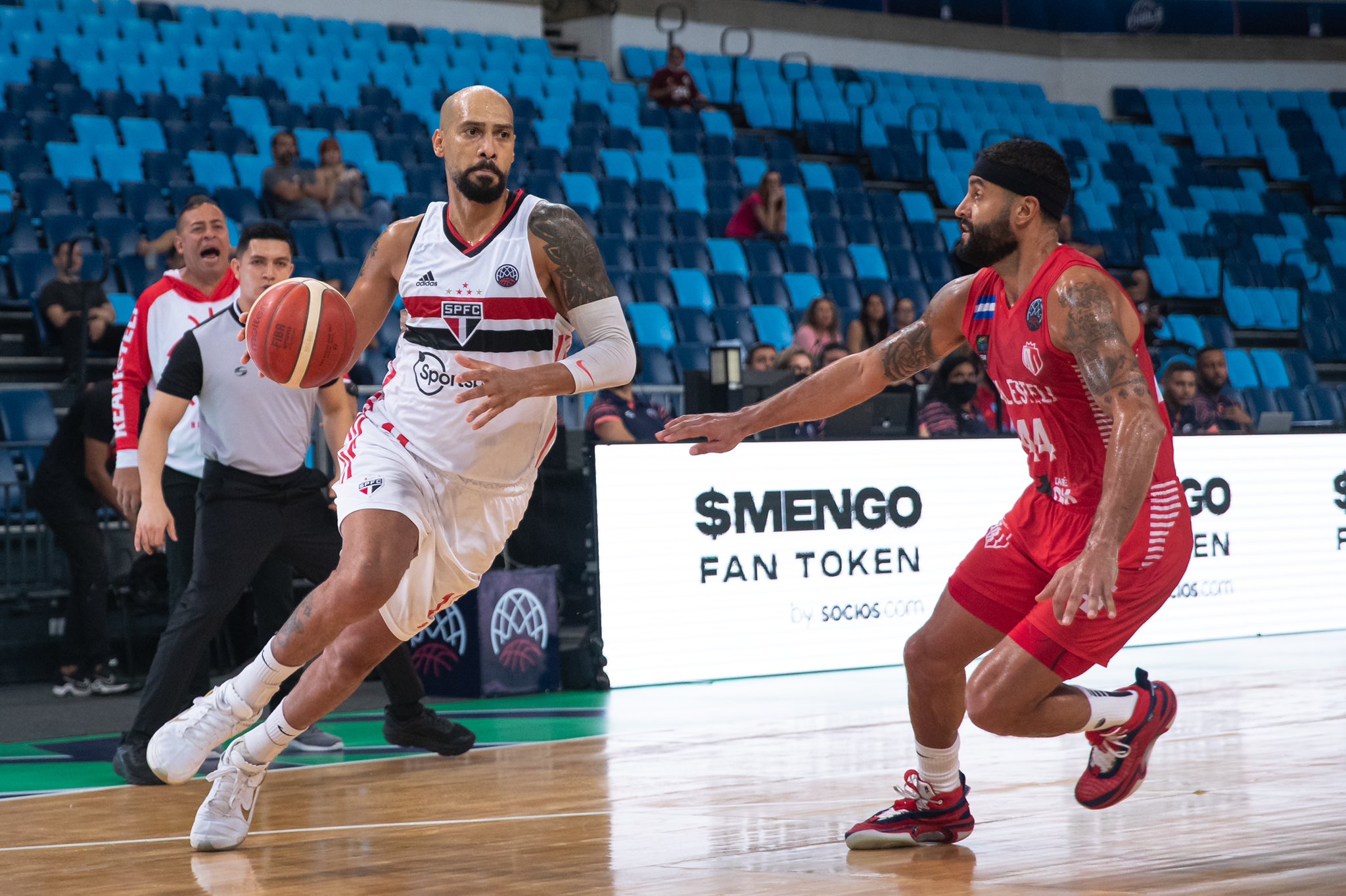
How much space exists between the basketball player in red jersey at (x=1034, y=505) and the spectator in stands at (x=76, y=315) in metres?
6.69

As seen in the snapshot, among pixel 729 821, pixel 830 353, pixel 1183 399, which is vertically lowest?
pixel 729 821

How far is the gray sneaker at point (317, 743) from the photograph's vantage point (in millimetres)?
6539

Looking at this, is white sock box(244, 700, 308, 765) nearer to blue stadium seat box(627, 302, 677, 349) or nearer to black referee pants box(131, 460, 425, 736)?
black referee pants box(131, 460, 425, 736)

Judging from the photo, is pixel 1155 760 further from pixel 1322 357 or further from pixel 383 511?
pixel 1322 357

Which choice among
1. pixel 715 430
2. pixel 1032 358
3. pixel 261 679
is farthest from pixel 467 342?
pixel 1032 358

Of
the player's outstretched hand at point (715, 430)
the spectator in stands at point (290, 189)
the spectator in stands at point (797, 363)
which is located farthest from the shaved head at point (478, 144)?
the spectator in stands at point (290, 189)

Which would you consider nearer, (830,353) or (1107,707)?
(1107,707)

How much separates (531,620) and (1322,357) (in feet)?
42.4

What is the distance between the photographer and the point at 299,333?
451cm

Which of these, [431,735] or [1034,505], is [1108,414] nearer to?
[1034,505]

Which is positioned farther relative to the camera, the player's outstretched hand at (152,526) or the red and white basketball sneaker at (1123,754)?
the player's outstretched hand at (152,526)

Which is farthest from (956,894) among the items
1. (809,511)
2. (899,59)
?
(899,59)

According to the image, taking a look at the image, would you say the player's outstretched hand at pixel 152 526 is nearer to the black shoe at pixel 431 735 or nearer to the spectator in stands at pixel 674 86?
the black shoe at pixel 431 735

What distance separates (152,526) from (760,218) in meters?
10.3
